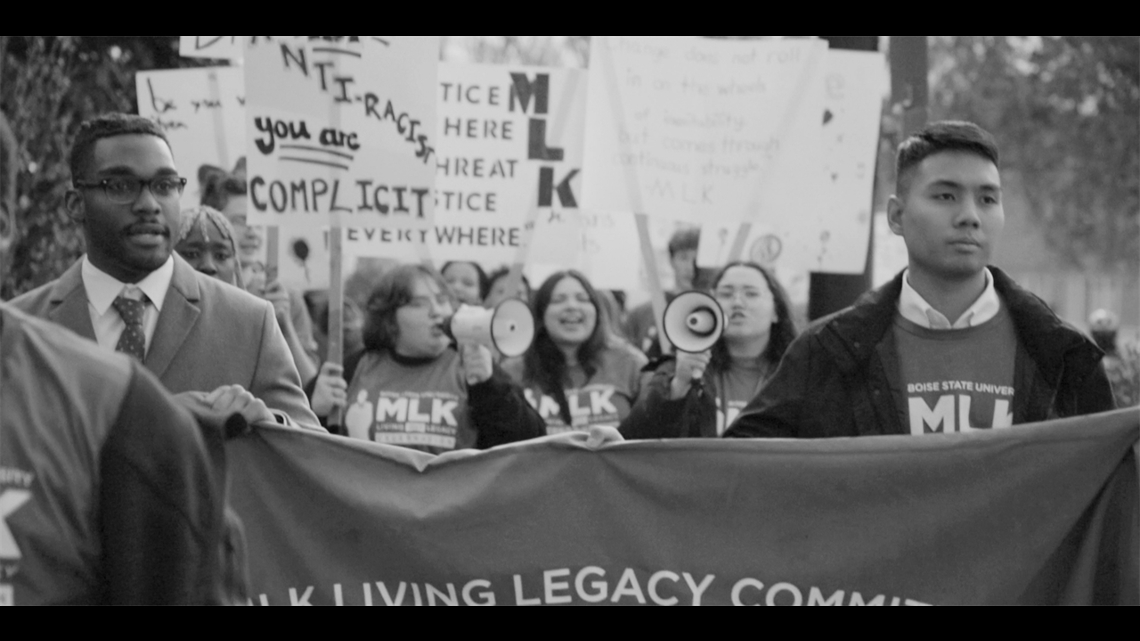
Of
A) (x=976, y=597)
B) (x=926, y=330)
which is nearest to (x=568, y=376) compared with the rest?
(x=926, y=330)

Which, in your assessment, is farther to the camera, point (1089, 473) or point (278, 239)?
point (278, 239)

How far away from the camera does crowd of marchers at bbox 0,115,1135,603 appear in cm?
258

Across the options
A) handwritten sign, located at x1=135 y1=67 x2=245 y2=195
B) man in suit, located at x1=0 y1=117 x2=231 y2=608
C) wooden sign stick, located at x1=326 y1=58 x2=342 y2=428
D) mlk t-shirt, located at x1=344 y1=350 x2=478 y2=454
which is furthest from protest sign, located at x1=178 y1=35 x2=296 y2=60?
man in suit, located at x1=0 y1=117 x2=231 y2=608

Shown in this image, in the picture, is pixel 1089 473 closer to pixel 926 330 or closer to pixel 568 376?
pixel 926 330

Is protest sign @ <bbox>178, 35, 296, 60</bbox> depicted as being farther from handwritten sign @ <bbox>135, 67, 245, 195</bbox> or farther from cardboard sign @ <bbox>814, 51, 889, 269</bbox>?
cardboard sign @ <bbox>814, 51, 889, 269</bbox>

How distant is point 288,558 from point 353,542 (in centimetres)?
16

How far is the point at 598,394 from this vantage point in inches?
274

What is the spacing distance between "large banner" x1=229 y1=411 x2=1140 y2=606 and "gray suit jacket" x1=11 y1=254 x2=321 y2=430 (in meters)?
0.29

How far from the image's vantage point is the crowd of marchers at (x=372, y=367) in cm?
258

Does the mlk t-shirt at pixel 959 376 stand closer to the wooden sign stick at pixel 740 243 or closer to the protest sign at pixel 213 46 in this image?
the wooden sign stick at pixel 740 243

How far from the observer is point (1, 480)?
2.55 metres

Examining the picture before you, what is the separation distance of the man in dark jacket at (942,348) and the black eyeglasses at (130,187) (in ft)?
5.25

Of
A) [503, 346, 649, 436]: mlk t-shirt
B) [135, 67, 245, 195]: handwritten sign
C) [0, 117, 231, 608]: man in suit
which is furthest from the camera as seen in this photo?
[135, 67, 245, 195]: handwritten sign

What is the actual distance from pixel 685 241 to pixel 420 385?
2.93m
